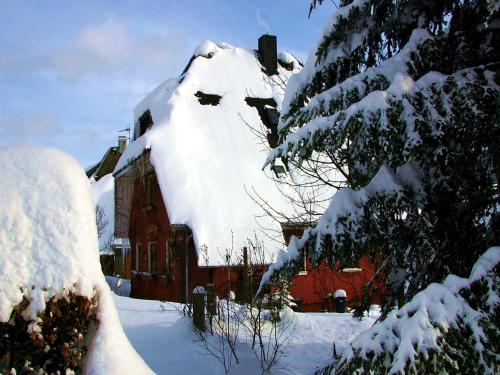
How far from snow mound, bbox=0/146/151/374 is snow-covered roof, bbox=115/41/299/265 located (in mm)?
10847

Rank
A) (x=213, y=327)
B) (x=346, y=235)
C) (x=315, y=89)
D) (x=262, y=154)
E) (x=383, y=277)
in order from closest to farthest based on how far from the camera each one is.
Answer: (x=346, y=235) → (x=315, y=89) → (x=383, y=277) → (x=213, y=327) → (x=262, y=154)

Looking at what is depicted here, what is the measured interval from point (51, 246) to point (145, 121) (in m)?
18.8

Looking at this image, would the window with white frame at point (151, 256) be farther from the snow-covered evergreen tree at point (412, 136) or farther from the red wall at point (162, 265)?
the snow-covered evergreen tree at point (412, 136)

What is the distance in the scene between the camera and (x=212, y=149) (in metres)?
18.1

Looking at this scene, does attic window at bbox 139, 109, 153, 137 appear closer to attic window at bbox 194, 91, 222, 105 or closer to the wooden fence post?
attic window at bbox 194, 91, 222, 105

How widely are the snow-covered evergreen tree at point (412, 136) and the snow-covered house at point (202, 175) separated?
8.88 metres

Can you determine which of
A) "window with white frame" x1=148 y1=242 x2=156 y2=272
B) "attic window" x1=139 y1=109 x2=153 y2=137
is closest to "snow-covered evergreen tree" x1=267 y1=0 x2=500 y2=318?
"window with white frame" x1=148 y1=242 x2=156 y2=272

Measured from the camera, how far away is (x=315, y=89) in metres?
4.98

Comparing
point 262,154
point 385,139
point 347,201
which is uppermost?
point 262,154

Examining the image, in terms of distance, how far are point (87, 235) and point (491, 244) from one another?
317cm

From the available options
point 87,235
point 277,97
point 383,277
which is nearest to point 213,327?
point 383,277

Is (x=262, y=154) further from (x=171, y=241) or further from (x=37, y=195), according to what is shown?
(x=37, y=195)

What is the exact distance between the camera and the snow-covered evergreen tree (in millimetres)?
3498

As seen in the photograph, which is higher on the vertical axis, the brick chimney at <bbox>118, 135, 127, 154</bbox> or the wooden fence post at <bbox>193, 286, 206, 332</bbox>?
the brick chimney at <bbox>118, 135, 127, 154</bbox>
